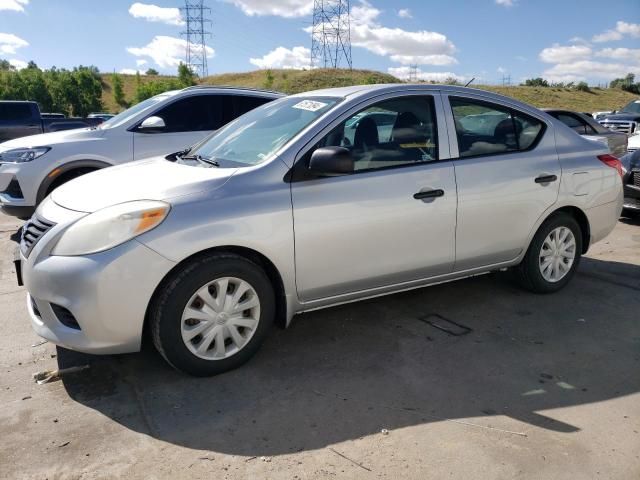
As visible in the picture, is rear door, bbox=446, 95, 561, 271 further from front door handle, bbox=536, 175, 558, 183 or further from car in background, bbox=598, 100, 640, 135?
car in background, bbox=598, 100, 640, 135

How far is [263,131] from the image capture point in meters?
3.92

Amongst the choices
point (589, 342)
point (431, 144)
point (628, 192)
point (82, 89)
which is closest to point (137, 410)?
point (431, 144)

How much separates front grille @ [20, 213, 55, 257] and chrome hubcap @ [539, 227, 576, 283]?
12.4 ft

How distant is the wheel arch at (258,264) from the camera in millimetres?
3098

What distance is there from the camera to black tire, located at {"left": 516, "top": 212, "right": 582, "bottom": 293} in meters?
4.59

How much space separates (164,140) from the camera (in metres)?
6.90

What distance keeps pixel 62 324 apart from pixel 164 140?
4.23m

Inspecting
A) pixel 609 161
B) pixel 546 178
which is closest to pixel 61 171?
pixel 546 178

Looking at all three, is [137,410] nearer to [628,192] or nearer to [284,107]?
[284,107]

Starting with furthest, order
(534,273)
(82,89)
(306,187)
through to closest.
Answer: (82,89), (534,273), (306,187)

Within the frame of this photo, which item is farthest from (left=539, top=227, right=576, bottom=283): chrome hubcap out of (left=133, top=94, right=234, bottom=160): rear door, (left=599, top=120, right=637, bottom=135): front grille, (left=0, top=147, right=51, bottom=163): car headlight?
(left=599, top=120, right=637, bottom=135): front grille

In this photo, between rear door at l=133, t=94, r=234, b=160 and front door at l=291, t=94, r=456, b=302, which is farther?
rear door at l=133, t=94, r=234, b=160

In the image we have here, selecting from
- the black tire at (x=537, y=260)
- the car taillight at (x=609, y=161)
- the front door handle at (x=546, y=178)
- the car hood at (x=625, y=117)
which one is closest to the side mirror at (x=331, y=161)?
the front door handle at (x=546, y=178)

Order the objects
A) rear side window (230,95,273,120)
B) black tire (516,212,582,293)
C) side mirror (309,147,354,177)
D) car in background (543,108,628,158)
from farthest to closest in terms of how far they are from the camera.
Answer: car in background (543,108,628,158)
rear side window (230,95,273,120)
black tire (516,212,582,293)
side mirror (309,147,354,177)
